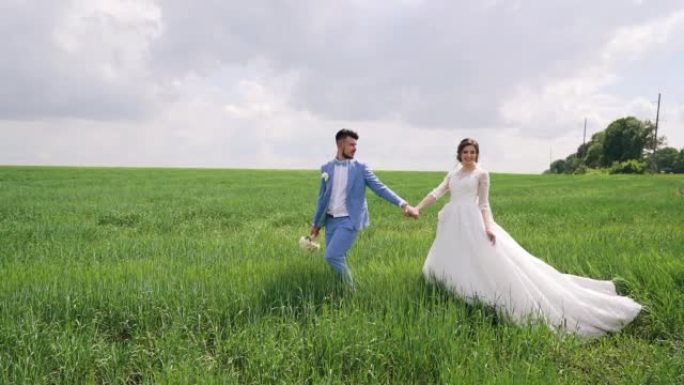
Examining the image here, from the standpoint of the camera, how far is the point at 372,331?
4.16 meters

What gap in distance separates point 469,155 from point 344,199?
5.23 ft

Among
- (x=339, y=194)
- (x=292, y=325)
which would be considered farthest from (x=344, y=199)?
(x=292, y=325)

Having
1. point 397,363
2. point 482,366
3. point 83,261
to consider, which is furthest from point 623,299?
point 83,261

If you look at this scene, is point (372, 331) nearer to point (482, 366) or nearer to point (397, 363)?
point (397, 363)

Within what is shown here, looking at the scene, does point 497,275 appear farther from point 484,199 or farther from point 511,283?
point 484,199

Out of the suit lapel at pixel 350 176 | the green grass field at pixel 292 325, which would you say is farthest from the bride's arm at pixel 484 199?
the suit lapel at pixel 350 176

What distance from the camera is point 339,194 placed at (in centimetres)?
590

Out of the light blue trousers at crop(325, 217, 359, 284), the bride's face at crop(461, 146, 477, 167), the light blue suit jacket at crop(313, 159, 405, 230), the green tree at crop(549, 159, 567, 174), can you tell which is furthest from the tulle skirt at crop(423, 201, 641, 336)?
the green tree at crop(549, 159, 567, 174)

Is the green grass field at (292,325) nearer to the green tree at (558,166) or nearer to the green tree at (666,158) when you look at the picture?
the green tree at (666,158)

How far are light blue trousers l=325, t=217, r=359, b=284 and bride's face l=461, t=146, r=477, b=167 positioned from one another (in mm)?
1559

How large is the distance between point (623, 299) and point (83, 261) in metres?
7.43

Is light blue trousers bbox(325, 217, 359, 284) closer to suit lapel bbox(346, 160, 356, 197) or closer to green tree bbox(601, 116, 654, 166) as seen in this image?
suit lapel bbox(346, 160, 356, 197)

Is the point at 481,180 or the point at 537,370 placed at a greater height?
the point at 481,180

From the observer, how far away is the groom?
5666 millimetres
